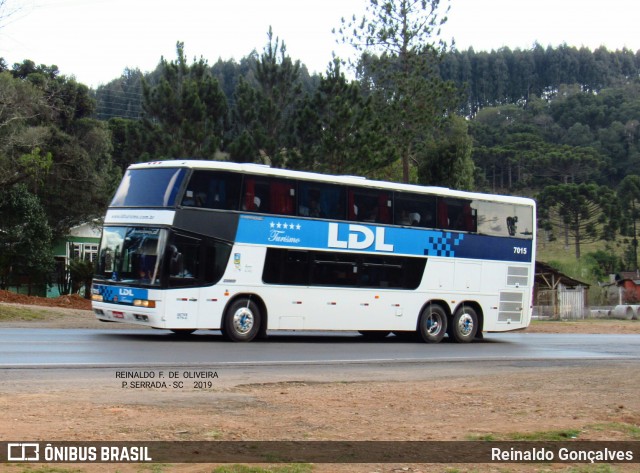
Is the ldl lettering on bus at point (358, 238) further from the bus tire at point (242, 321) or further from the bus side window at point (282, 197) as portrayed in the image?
the bus tire at point (242, 321)

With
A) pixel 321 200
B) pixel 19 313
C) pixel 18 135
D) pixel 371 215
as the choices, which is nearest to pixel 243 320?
pixel 321 200

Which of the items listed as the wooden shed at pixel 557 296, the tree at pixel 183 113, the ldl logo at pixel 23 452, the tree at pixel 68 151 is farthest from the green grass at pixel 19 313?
the wooden shed at pixel 557 296

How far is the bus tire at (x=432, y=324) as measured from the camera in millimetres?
22953

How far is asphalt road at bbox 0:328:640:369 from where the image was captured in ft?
48.0

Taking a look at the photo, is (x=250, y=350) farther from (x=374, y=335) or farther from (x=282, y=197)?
(x=374, y=335)

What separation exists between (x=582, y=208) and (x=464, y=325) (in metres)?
65.0

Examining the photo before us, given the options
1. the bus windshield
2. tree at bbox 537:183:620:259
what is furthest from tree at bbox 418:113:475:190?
tree at bbox 537:183:620:259

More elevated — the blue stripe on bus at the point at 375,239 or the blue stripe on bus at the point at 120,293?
the blue stripe on bus at the point at 375,239

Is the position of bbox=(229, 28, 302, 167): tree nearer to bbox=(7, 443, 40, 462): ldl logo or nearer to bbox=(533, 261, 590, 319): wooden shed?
bbox=(533, 261, 590, 319): wooden shed

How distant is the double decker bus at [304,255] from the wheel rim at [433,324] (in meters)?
0.03

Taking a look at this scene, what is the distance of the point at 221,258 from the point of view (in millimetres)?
19281

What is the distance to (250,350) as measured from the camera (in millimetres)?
17672

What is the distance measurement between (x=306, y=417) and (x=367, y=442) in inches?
59.2

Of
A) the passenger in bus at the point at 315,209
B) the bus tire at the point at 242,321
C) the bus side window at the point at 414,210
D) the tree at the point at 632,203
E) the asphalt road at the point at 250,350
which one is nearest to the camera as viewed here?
the asphalt road at the point at 250,350
